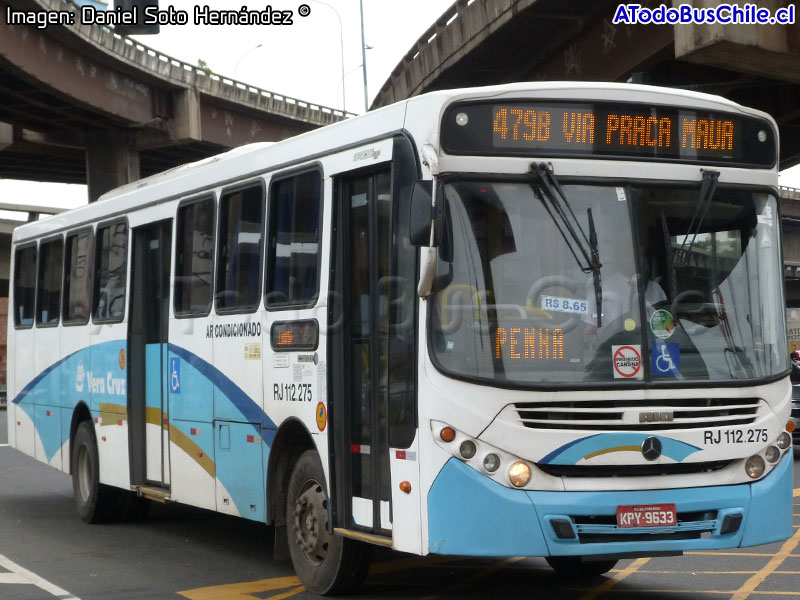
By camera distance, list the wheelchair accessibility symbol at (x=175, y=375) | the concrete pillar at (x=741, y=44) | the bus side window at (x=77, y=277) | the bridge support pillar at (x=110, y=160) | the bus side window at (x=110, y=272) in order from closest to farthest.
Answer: the wheelchair accessibility symbol at (x=175, y=375), the bus side window at (x=110, y=272), the bus side window at (x=77, y=277), the concrete pillar at (x=741, y=44), the bridge support pillar at (x=110, y=160)

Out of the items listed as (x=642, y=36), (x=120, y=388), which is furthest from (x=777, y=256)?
(x=642, y=36)

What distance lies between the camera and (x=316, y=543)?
8.75 metres

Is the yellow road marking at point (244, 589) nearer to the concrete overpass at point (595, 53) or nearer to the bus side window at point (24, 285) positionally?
the bus side window at point (24, 285)

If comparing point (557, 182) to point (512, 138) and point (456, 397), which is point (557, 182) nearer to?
point (512, 138)

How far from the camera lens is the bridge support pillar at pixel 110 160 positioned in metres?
43.7

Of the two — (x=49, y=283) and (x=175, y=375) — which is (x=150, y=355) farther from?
(x=49, y=283)

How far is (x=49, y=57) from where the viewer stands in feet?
114

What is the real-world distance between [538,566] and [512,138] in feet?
12.6

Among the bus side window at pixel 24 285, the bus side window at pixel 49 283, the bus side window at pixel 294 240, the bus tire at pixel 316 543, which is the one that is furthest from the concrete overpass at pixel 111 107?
the bus tire at pixel 316 543

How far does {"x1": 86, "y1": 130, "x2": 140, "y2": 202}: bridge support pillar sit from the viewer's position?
43688 millimetres

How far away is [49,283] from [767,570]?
28.2 feet

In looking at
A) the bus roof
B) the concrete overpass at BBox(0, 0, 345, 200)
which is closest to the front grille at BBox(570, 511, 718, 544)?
the bus roof

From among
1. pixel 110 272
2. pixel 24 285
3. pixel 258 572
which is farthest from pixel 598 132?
pixel 24 285

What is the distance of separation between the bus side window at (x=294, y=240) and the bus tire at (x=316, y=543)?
1.14m
